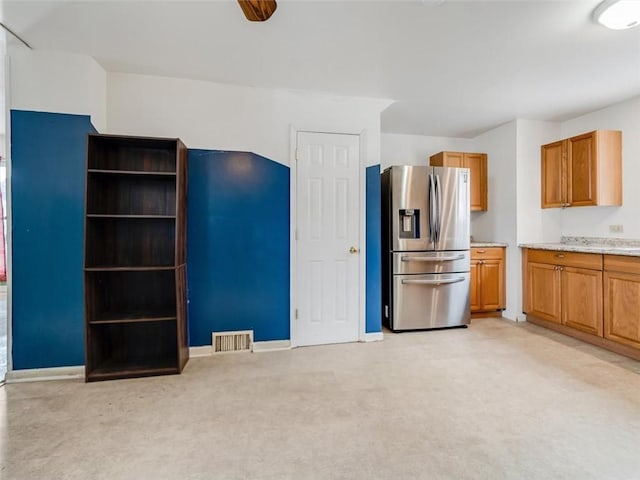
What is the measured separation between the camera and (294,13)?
2020 mm

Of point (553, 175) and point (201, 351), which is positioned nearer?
point (201, 351)

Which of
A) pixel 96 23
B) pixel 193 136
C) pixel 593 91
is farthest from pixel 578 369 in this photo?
pixel 96 23

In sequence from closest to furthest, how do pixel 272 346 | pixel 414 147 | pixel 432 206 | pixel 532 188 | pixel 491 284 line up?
1. pixel 272 346
2. pixel 432 206
3. pixel 532 188
4. pixel 491 284
5. pixel 414 147

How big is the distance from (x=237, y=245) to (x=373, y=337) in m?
1.68

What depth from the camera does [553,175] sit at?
3885 mm

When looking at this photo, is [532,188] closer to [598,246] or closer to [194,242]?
[598,246]

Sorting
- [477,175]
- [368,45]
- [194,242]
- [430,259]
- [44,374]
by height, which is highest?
[368,45]

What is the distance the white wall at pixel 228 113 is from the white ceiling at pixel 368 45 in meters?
0.12

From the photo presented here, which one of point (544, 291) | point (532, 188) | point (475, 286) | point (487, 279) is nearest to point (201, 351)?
point (475, 286)

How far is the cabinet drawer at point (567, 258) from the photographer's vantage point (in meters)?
3.12

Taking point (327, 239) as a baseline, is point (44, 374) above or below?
below

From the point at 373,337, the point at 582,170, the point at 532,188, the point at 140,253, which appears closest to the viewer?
the point at 140,253

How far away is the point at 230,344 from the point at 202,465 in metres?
1.50

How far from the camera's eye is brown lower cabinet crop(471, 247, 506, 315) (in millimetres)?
4098
